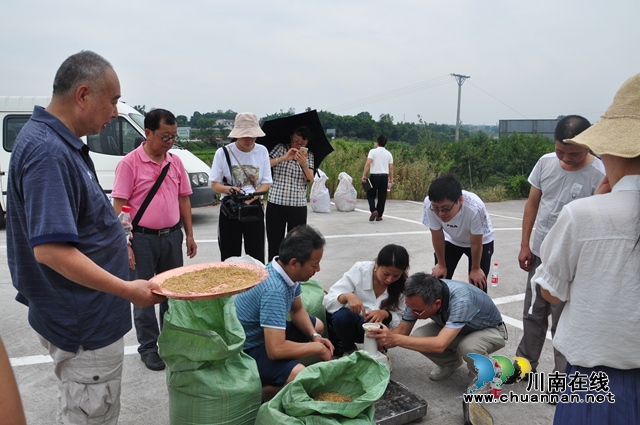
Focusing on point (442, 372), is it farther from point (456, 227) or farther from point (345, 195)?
point (345, 195)

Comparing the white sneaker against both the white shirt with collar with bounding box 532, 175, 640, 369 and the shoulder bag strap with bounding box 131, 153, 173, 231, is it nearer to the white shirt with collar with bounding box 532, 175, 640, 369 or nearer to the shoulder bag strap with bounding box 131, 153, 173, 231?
the white shirt with collar with bounding box 532, 175, 640, 369

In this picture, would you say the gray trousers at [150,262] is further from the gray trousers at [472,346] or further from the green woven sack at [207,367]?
the gray trousers at [472,346]

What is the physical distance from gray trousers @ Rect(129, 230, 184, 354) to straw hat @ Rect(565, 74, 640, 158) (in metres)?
2.75

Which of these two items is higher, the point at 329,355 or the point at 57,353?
the point at 57,353

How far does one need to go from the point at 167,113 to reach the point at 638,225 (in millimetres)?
2872

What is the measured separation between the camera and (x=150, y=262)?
3.33 metres

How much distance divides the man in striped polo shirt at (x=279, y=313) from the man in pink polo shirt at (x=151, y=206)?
33.7 inches

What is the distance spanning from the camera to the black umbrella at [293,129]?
15.5 feet

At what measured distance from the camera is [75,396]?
1.92 m

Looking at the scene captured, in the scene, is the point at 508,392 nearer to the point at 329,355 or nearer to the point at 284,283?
the point at 329,355

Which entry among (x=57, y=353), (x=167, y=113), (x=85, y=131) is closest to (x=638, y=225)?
(x=85, y=131)

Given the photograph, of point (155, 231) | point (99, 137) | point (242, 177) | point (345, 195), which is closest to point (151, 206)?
point (155, 231)

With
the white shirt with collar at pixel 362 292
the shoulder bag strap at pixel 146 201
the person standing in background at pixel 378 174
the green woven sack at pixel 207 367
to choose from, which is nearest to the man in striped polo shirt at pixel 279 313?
the green woven sack at pixel 207 367

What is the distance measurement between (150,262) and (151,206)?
0.41m
